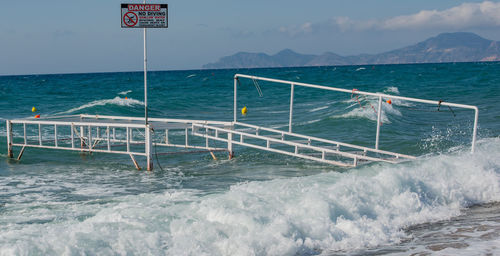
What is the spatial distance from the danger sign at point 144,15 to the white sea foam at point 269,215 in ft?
12.2

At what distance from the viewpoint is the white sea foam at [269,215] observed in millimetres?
6254

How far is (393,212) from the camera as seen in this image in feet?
25.8

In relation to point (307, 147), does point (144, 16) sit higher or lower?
higher

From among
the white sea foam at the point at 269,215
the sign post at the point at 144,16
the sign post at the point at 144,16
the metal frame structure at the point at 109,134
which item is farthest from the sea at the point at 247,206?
the sign post at the point at 144,16

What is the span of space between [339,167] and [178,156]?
4646 mm

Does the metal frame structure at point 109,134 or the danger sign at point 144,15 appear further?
the metal frame structure at point 109,134


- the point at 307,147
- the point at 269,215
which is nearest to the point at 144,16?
the point at 307,147

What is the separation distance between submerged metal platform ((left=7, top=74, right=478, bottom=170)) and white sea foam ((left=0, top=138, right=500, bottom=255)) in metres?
1.21

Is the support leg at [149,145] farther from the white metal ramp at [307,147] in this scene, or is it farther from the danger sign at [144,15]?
the danger sign at [144,15]

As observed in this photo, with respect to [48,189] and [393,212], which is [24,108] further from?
[393,212]

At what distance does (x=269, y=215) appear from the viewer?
714 cm

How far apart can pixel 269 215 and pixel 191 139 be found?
1053cm

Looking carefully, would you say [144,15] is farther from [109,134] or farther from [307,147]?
[307,147]

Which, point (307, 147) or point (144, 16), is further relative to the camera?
point (307, 147)
